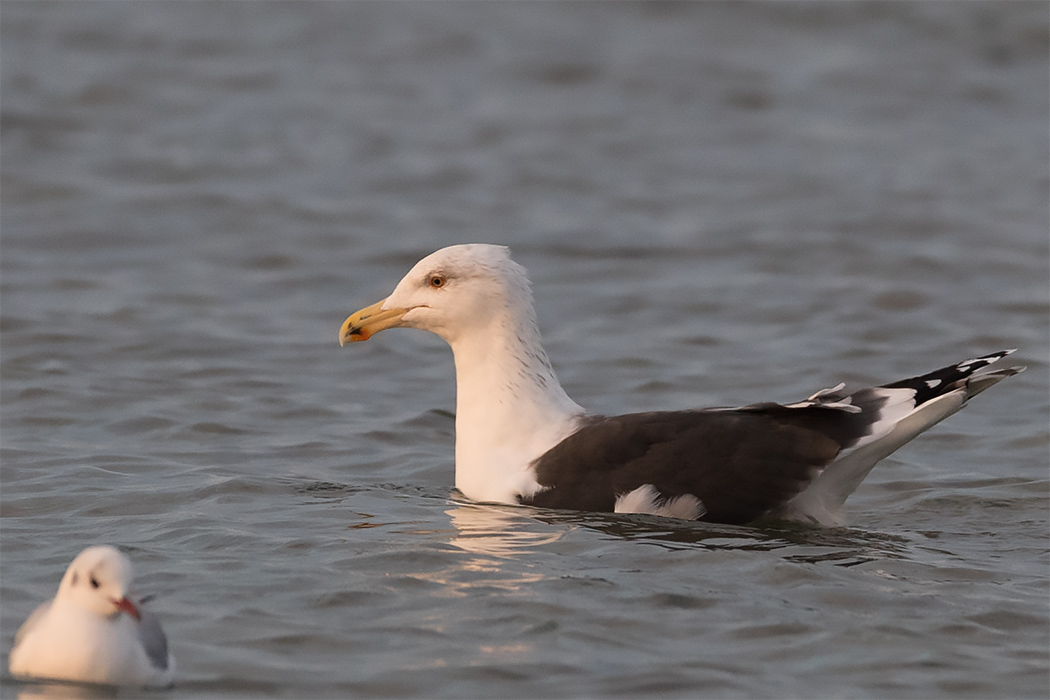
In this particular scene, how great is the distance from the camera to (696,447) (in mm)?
7895

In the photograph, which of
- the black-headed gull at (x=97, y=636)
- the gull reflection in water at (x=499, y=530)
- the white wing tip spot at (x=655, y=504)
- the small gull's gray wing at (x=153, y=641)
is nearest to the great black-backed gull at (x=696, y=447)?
the white wing tip spot at (x=655, y=504)

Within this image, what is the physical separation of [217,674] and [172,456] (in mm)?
3786

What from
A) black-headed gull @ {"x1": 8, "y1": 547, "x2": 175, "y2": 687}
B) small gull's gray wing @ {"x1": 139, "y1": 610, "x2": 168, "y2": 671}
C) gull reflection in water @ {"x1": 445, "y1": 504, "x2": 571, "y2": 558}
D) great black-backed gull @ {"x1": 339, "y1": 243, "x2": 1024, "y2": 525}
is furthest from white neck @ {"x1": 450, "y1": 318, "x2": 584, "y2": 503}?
black-headed gull @ {"x1": 8, "y1": 547, "x2": 175, "y2": 687}

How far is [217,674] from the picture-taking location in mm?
5758

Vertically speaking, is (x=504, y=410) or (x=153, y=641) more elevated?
(x=504, y=410)

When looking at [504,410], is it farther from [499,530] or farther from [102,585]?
[102,585]

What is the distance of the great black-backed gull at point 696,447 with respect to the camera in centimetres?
785

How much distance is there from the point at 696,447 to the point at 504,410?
1.12 m

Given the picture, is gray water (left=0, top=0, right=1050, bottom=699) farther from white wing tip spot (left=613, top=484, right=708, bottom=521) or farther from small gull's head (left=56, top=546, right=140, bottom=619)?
small gull's head (left=56, top=546, right=140, bottom=619)

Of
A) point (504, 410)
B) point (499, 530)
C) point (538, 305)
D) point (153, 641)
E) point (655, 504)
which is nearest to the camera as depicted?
point (153, 641)

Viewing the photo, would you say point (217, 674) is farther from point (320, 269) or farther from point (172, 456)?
point (320, 269)

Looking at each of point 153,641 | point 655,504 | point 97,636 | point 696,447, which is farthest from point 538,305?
point 97,636

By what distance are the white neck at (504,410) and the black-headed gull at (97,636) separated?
113 inches

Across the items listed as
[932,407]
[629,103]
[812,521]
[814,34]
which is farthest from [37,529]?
[814,34]
